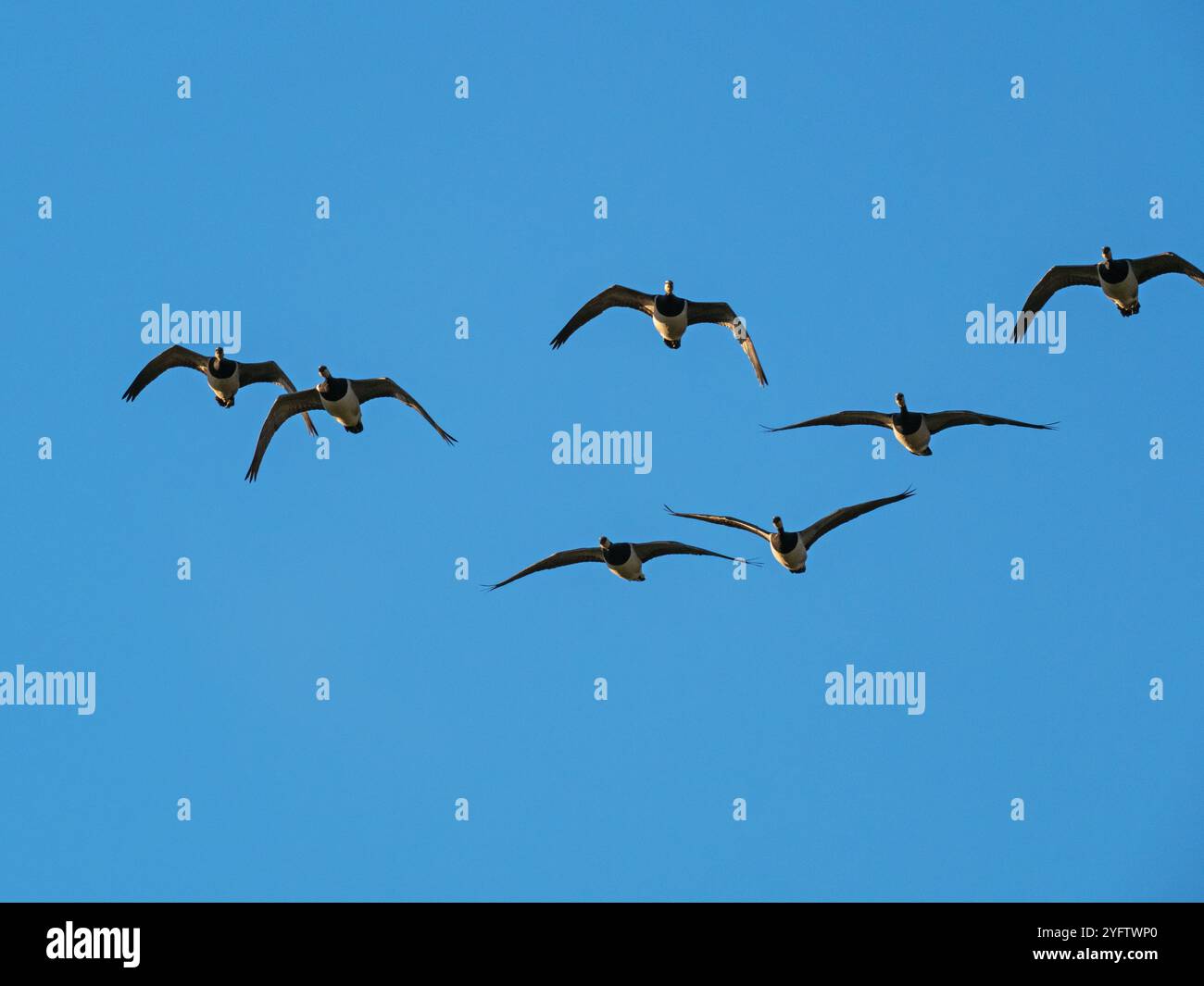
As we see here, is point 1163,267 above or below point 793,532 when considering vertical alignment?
above

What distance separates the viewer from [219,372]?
32.6 meters

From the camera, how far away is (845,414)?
32031mm

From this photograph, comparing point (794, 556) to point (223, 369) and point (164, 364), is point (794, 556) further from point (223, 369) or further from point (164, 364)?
point (164, 364)

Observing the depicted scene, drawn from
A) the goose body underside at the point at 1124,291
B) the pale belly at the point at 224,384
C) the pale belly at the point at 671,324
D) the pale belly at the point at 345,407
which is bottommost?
the pale belly at the point at 345,407

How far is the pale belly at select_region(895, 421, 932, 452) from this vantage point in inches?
1256

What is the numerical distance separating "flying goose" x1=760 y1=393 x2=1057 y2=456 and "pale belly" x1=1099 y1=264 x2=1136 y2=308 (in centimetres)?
304

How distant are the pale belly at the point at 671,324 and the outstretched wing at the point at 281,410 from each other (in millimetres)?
6033

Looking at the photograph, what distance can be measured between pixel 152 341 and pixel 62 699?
25.0 feet

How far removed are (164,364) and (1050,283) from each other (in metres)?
15.9

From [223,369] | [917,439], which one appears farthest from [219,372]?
[917,439]

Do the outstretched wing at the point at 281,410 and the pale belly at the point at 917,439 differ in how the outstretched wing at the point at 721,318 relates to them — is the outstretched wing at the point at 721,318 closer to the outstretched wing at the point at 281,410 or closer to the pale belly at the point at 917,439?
the pale belly at the point at 917,439

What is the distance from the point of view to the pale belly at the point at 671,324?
3206cm

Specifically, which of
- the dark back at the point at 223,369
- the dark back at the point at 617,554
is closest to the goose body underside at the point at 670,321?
the dark back at the point at 617,554
